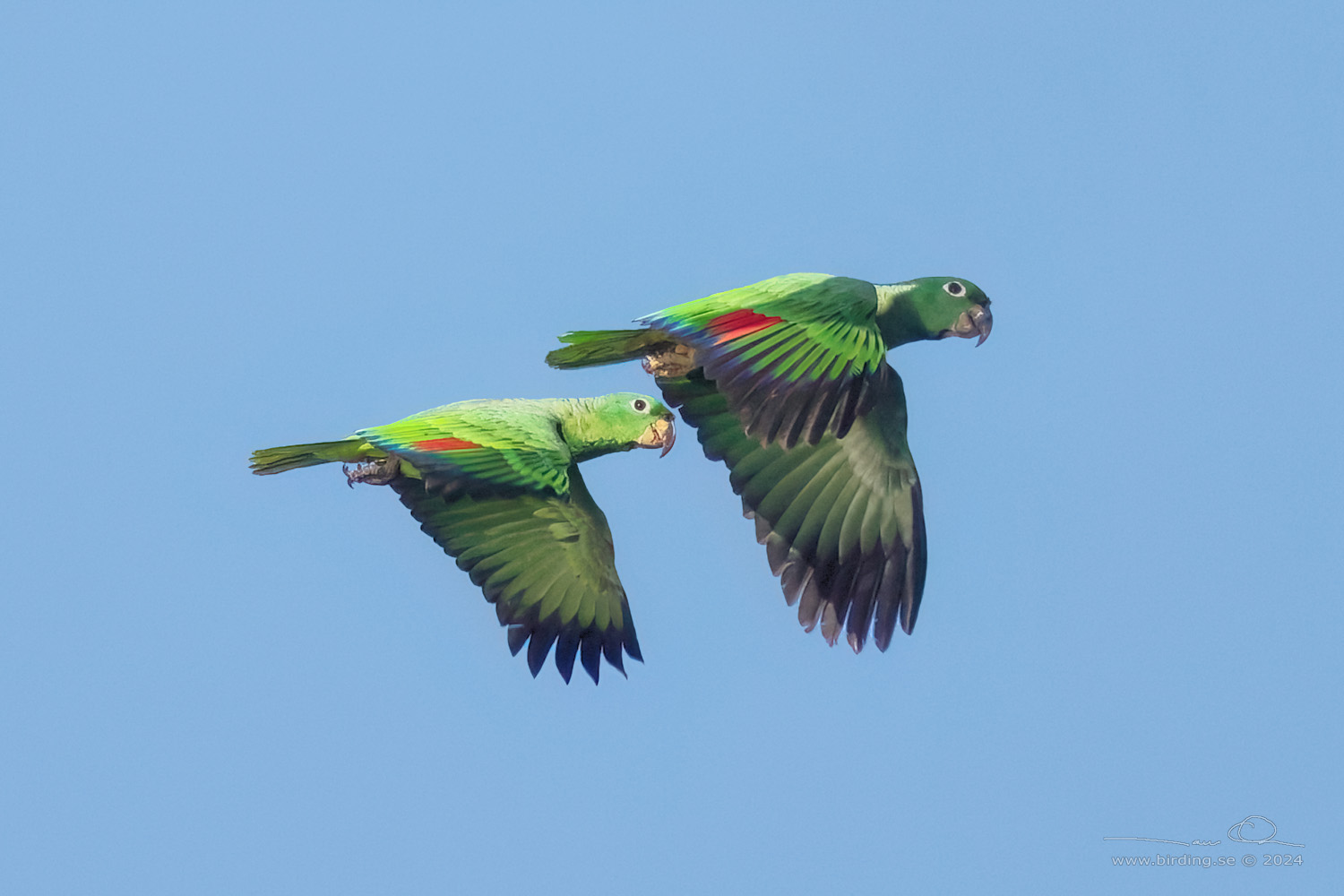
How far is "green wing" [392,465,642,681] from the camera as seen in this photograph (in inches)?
706

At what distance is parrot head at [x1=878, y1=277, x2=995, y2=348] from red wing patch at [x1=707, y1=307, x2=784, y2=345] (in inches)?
65.7

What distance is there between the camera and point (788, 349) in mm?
16344

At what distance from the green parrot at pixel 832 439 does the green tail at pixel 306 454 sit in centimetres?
182

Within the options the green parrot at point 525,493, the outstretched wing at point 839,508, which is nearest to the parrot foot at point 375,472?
the green parrot at point 525,493

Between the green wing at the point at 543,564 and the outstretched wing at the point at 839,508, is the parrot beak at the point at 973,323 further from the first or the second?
the green wing at the point at 543,564

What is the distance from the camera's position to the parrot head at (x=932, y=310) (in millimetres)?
17875

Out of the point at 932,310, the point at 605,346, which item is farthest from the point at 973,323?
the point at 605,346

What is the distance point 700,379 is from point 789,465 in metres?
1.14

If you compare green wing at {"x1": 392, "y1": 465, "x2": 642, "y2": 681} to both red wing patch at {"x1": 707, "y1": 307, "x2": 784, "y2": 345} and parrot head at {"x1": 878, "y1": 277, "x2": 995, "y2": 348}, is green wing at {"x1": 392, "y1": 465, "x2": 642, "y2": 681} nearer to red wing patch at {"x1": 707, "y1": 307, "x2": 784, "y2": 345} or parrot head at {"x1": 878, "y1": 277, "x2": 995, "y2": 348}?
red wing patch at {"x1": 707, "y1": 307, "x2": 784, "y2": 345}

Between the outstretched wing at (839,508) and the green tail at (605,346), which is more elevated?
the green tail at (605,346)

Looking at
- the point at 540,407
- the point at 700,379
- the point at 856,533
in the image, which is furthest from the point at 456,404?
the point at 856,533

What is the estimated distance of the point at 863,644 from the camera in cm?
1836

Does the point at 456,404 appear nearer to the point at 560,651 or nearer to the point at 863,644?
the point at 560,651

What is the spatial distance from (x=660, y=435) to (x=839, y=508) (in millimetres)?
1863
